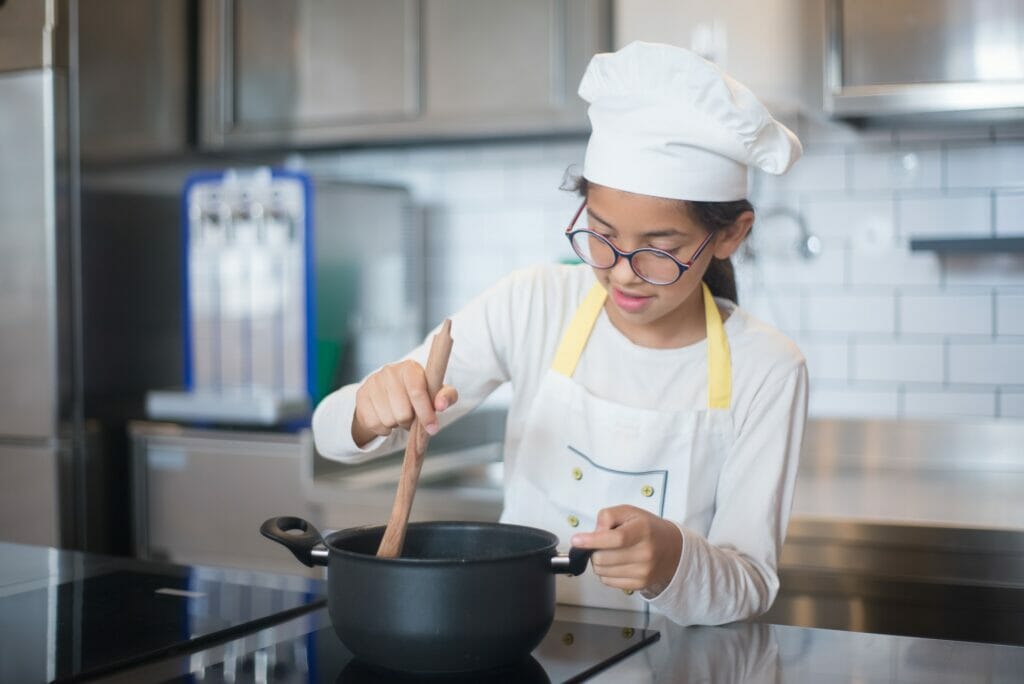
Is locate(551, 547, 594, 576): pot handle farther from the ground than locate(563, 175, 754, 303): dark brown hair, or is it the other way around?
locate(563, 175, 754, 303): dark brown hair

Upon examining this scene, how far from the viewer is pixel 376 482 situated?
2.47 meters

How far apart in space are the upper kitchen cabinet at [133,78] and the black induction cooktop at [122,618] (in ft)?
6.00

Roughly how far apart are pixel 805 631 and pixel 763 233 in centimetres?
177

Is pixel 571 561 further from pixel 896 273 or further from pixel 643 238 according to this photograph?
pixel 896 273

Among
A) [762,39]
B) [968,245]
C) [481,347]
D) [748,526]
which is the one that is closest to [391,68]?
[762,39]

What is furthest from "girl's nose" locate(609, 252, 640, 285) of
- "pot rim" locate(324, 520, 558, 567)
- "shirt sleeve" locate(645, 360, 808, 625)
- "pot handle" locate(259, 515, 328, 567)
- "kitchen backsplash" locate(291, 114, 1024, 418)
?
"kitchen backsplash" locate(291, 114, 1024, 418)

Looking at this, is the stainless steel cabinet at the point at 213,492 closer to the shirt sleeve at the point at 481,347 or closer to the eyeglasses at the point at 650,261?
the shirt sleeve at the point at 481,347

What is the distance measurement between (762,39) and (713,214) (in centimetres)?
124

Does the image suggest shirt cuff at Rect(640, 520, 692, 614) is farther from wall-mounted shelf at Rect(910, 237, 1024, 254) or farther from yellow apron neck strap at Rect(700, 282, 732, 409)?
wall-mounted shelf at Rect(910, 237, 1024, 254)

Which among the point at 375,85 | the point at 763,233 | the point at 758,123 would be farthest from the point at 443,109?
the point at 758,123

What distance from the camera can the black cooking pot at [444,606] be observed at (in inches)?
36.4

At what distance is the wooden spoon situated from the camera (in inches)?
40.8

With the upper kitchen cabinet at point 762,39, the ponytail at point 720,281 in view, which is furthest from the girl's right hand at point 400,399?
the upper kitchen cabinet at point 762,39

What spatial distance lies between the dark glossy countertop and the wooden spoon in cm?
12
